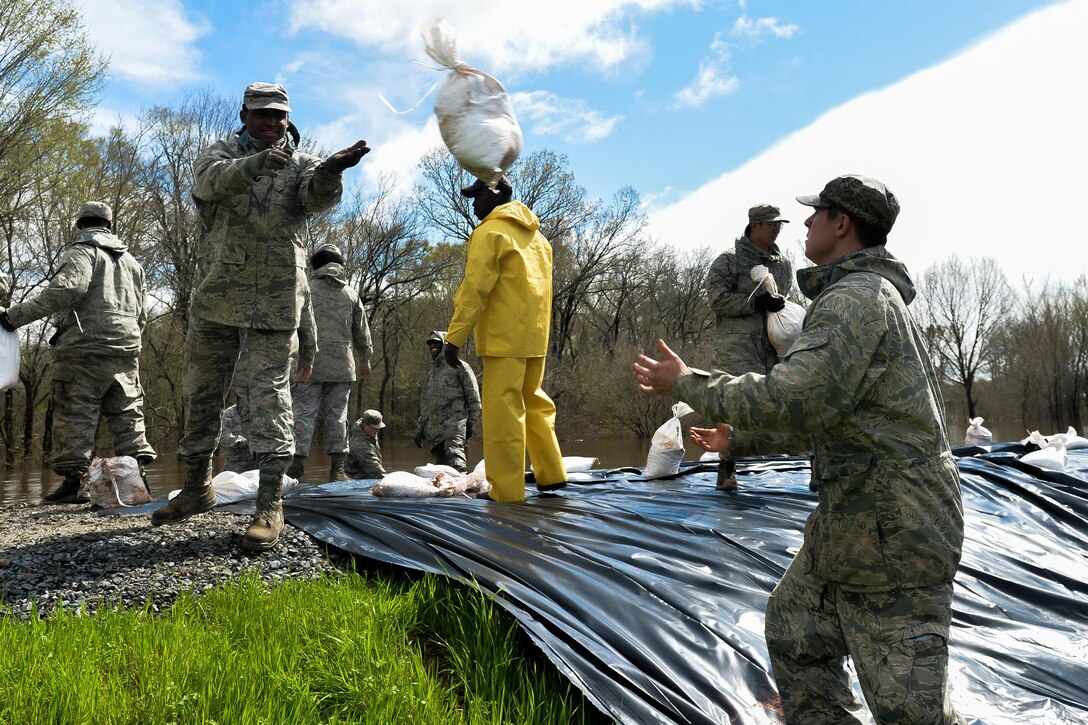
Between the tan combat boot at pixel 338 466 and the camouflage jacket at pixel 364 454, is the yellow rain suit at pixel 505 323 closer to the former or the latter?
the tan combat boot at pixel 338 466

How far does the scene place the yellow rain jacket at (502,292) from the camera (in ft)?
17.9

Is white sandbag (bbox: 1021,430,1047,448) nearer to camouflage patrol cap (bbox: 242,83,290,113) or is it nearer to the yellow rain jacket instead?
the yellow rain jacket

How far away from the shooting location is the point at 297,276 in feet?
15.9

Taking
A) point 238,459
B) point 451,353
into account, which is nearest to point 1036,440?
point 451,353

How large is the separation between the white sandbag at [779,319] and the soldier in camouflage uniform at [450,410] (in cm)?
403

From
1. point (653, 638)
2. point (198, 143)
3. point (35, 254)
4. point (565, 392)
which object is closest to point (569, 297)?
point (565, 392)

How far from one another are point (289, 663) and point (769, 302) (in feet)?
14.2

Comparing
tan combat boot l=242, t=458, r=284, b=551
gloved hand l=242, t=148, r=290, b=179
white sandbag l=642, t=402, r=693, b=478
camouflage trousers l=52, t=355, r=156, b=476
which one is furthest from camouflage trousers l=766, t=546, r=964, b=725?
camouflage trousers l=52, t=355, r=156, b=476

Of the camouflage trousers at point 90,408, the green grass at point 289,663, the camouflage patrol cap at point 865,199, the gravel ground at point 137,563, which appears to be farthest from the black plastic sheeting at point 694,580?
the camouflage trousers at point 90,408

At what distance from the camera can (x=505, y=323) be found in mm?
5535

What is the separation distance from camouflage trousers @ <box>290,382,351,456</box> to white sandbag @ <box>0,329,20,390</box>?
305 centimetres

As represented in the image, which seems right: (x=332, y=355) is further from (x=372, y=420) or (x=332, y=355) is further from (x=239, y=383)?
(x=239, y=383)

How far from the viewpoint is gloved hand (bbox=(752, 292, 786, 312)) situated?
5992 mm

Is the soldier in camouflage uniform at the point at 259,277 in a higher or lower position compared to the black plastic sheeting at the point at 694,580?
higher
